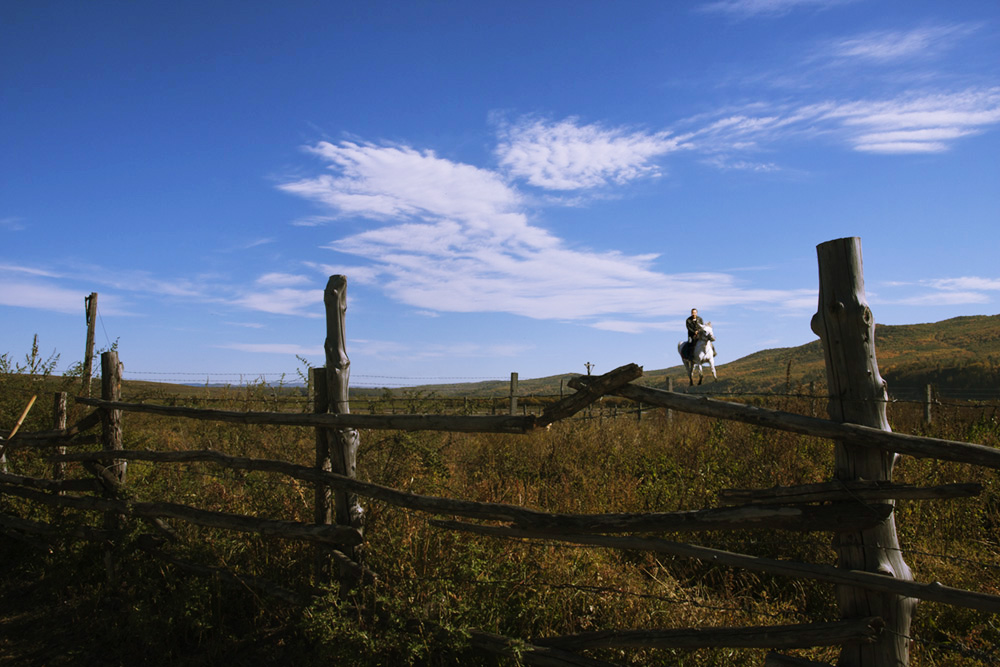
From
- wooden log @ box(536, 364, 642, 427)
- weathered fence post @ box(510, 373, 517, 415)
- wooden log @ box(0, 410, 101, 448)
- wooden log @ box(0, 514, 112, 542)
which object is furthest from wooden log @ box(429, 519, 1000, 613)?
weathered fence post @ box(510, 373, 517, 415)

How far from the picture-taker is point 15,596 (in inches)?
183

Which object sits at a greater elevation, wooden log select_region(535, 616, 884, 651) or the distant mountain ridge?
the distant mountain ridge

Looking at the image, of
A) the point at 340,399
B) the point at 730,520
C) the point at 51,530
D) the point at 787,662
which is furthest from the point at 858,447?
the point at 51,530

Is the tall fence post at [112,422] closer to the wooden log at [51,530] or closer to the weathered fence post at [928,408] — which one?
the wooden log at [51,530]

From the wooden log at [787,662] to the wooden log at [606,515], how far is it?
1.74 feet

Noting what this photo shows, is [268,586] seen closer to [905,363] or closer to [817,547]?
[817,547]

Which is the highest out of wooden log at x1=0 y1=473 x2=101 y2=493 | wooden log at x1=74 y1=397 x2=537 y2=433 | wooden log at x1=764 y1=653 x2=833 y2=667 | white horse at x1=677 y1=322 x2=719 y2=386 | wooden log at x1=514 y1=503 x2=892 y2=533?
white horse at x1=677 y1=322 x2=719 y2=386

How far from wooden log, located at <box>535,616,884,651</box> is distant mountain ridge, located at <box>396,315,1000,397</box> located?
33.5 m

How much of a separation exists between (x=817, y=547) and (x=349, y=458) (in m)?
3.25

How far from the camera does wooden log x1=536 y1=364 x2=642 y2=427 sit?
2.72 metres

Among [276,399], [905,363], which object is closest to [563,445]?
[276,399]

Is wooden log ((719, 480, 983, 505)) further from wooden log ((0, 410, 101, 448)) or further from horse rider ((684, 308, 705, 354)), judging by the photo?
horse rider ((684, 308, 705, 354))

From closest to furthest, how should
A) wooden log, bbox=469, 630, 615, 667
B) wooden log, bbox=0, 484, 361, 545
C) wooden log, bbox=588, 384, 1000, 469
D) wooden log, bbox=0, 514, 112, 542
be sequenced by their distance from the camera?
wooden log, bbox=588, 384, 1000, 469
wooden log, bbox=469, 630, 615, 667
wooden log, bbox=0, 484, 361, 545
wooden log, bbox=0, 514, 112, 542

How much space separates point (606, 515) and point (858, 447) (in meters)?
1.17
